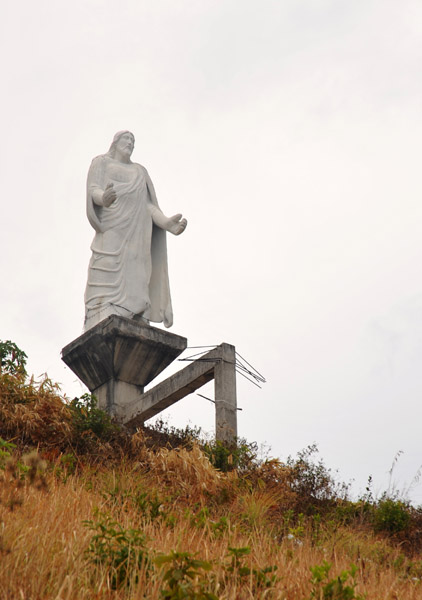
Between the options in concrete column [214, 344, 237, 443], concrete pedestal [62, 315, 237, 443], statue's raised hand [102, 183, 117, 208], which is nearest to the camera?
concrete column [214, 344, 237, 443]

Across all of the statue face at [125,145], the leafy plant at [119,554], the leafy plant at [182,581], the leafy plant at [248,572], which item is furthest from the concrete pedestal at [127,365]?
the leafy plant at [182,581]

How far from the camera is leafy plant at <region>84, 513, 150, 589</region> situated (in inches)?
194

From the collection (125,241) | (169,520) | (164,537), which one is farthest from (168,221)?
(164,537)

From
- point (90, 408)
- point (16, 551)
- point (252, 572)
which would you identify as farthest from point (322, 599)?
point (90, 408)

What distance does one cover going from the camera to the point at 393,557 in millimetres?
7418

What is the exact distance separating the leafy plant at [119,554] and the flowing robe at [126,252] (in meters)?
7.65

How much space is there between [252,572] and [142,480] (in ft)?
10.2

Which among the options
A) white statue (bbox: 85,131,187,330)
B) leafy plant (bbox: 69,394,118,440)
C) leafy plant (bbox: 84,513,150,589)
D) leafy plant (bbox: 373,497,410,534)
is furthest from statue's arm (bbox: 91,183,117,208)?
leafy plant (bbox: 84,513,150,589)

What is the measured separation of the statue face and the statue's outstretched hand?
145cm

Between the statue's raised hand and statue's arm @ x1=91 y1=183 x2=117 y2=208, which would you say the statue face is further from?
the statue's raised hand

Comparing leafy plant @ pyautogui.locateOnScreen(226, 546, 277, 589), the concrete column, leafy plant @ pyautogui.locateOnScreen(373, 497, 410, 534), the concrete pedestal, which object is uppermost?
the concrete pedestal

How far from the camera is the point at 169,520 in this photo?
666 cm

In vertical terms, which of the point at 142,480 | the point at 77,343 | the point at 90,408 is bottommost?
the point at 142,480

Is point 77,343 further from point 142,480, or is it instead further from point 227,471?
point 142,480
